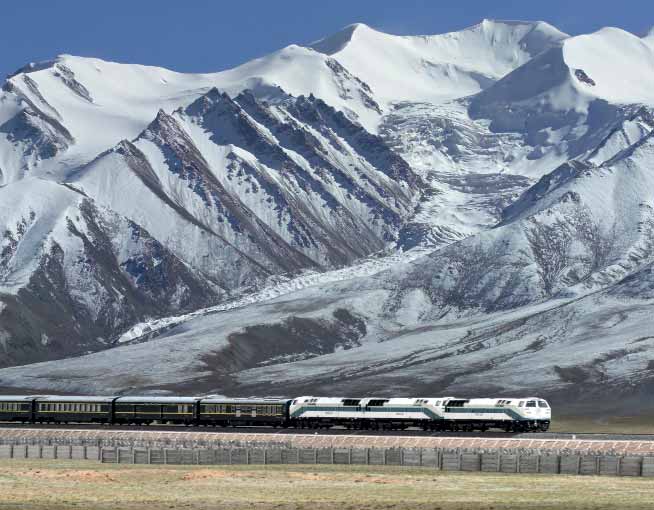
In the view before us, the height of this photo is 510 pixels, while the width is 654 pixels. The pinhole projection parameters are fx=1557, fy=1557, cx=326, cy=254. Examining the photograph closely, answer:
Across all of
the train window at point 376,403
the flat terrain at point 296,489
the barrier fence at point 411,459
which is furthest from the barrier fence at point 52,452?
the train window at point 376,403

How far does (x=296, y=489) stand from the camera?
9944 centimetres

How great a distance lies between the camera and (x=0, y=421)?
18775 centimetres

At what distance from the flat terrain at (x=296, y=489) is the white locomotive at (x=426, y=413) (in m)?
45.5

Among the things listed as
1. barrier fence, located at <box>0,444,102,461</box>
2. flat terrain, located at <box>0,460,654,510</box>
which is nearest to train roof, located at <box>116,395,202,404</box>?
barrier fence, located at <box>0,444,102,461</box>

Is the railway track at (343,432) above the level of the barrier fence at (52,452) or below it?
above

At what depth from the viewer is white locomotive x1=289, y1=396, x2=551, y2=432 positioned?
16150 cm

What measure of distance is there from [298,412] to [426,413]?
A: 1533 centimetres

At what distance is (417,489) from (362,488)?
3.66 meters

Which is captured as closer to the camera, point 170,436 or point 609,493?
point 609,493

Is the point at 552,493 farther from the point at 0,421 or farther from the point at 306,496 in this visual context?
the point at 0,421

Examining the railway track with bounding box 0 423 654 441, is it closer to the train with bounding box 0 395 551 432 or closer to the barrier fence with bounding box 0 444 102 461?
the train with bounding box 0 395 551 432

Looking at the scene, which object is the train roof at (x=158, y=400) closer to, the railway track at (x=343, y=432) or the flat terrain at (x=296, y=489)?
the railway track at (x=343, y=432)

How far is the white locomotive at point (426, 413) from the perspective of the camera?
16150 cm

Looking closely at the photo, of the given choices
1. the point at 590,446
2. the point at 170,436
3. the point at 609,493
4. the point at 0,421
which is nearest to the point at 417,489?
the point at 609,493
